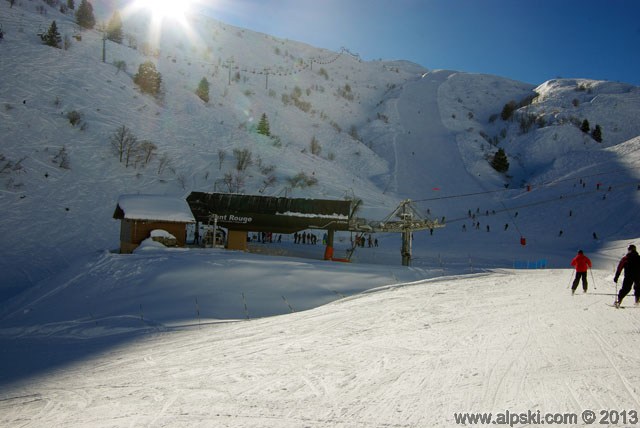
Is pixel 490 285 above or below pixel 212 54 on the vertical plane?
below

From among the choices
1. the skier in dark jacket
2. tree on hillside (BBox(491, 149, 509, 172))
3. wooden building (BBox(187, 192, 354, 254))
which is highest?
tree on hillside (BBox(491, 149, 509, 172))

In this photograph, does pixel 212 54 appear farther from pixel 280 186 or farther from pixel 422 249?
pixel 422 249

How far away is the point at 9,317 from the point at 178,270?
633 cm

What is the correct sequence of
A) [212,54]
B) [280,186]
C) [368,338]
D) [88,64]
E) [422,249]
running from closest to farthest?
[368,338], [422,249], [280,186], [88,64], [212,54]

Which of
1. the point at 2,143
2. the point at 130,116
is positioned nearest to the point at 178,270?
the point at 2,143

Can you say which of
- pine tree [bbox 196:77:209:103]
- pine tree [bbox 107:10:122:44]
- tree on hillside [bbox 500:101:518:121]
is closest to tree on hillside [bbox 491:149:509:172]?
tree on hillside [bbox 500:101:518:121]

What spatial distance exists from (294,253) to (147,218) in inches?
391

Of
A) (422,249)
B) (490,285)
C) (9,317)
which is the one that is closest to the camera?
(490,285)

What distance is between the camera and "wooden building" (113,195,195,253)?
26141 millimetres

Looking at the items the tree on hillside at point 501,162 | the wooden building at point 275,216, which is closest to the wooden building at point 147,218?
the wooden building at point 275,216

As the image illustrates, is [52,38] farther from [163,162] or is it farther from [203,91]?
[163,162]

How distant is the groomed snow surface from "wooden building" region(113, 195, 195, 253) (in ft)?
29.6

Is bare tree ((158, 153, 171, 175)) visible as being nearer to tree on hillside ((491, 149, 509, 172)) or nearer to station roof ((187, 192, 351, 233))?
station roof ((187, 192, 351, 233))

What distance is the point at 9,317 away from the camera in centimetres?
1736
